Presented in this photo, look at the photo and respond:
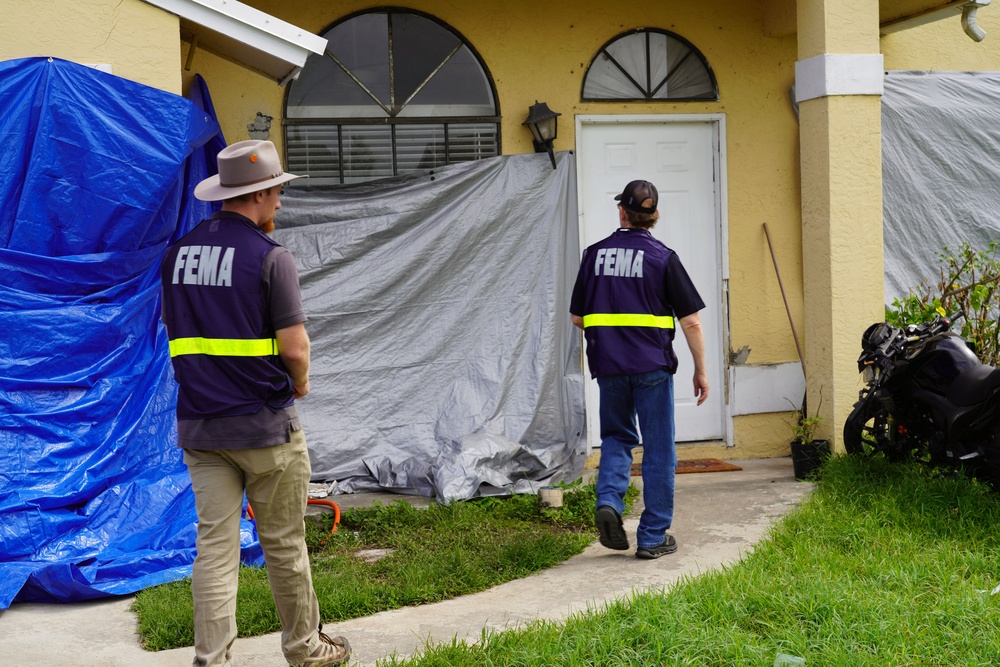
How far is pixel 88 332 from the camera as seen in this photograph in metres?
5.43

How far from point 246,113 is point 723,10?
3741mm

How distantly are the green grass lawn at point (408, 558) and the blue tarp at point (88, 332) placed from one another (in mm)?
523

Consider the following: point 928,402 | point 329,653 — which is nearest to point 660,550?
point 928,402

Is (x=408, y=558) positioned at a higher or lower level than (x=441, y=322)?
lower

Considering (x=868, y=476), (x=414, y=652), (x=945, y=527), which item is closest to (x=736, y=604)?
(x=414, y=652)

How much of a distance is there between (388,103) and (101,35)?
247 cm

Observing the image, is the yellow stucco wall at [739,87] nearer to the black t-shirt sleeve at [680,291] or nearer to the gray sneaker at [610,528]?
the black t-shirt sleeve at [680,291]

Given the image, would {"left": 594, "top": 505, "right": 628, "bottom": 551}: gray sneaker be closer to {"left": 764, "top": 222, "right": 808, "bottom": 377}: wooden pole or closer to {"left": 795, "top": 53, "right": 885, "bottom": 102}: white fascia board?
{"left": 764, "top": 222, "right": 808, "bottom": 377}: wooden pole

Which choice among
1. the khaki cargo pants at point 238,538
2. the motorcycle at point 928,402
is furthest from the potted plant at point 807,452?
the khaki cargo pants at point 238,538

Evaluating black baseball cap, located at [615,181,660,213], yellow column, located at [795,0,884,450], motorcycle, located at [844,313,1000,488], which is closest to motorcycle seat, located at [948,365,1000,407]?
motorcycle, located at [844,313,1000,488]

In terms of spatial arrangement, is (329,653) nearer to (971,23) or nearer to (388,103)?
(388,103)

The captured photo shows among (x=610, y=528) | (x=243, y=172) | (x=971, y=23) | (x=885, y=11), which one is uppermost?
(x=885, y=11)

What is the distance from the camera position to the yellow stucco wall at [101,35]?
5.54 metres

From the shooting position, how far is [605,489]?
5.57 m
